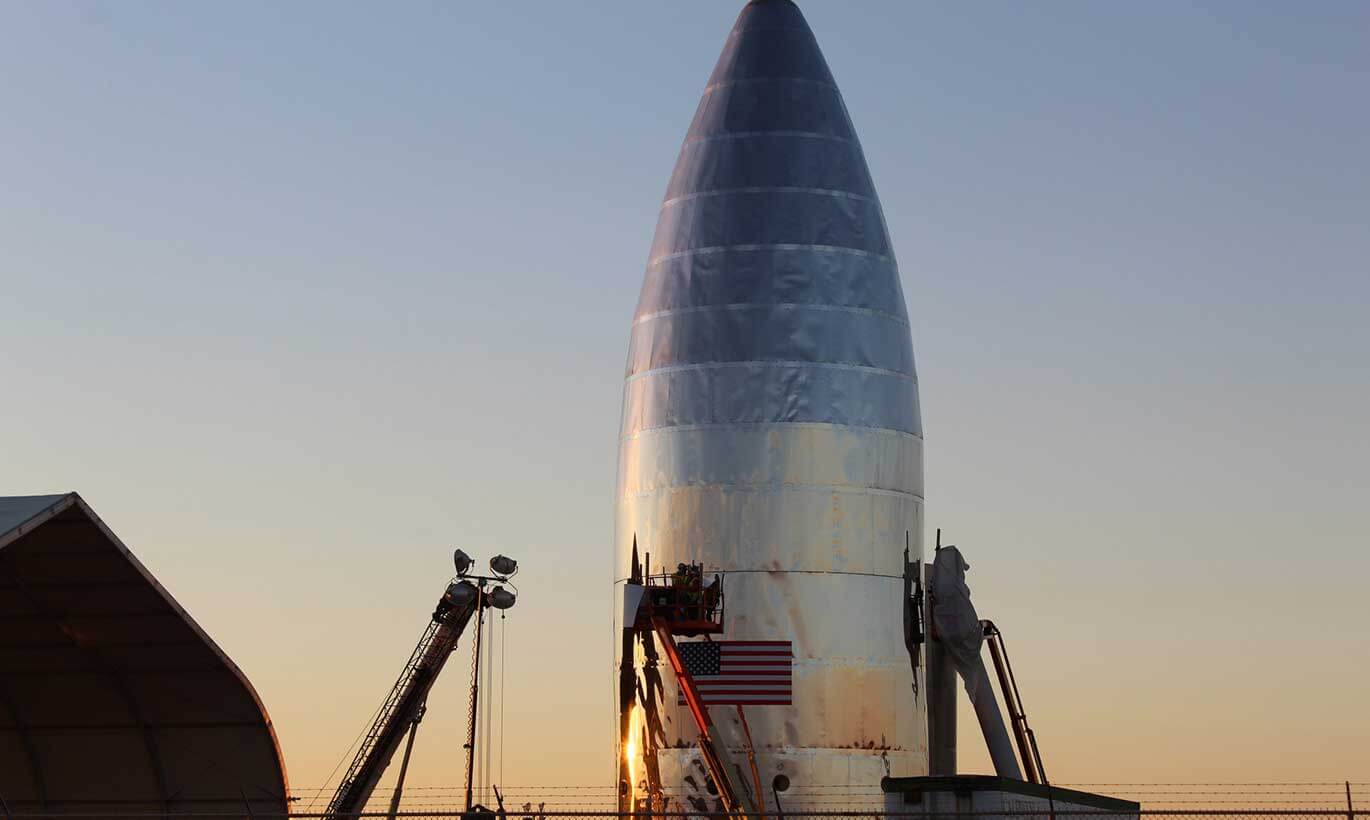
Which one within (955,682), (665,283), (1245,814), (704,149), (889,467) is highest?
(704,149)

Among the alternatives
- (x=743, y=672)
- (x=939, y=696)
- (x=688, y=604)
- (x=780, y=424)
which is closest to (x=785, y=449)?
(x=780, y=424)

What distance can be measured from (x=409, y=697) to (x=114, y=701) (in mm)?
8204

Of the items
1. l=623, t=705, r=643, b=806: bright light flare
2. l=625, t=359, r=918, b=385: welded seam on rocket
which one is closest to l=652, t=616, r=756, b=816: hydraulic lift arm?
l=623, t=705, r=643, b=806: bright light flare

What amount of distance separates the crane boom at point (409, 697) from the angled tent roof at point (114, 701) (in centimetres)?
506

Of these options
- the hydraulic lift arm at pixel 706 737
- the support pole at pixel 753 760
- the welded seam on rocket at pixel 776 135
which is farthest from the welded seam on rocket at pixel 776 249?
the support pole at pixel 753 760

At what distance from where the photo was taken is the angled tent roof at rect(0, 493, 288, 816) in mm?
48219

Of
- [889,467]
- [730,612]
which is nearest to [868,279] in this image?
[889,467]

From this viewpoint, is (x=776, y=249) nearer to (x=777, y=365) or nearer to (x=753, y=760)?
(x=777, y=365)

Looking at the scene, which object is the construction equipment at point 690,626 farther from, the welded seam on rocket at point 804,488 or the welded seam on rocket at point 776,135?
the welded seam on rocket at point 776,135

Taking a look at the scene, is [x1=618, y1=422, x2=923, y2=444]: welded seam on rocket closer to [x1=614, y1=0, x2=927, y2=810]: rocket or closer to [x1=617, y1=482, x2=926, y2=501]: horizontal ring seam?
[x1=614, y1=0, x2=927, y2=810]: rocket

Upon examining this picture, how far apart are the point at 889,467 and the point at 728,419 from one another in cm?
388

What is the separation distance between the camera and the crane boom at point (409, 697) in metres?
57.9

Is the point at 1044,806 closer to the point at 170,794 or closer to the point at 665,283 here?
the point at 665,283

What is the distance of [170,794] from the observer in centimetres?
5428
